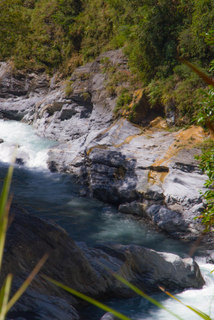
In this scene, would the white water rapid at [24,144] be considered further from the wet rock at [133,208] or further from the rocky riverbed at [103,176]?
the wet rock at [133,208]

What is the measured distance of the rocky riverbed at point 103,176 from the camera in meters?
5.33

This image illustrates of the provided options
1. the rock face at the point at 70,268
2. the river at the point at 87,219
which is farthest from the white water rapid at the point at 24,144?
the rock face at the point at 70,268

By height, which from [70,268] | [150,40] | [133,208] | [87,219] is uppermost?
[150,40]

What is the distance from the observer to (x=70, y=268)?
5457 mm

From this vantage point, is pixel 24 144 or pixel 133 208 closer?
pixel 133 208

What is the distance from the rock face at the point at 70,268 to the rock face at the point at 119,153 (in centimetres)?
256

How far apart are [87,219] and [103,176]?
1943 mm

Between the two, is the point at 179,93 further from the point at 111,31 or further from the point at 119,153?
the point at 111,31

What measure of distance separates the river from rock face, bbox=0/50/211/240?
45 centimetres

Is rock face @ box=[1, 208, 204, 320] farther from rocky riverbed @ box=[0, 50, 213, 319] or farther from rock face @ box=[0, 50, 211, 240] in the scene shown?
rock face @ box=[0, 50, 211, 240]

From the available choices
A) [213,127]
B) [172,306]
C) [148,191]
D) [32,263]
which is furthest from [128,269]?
[213,127]

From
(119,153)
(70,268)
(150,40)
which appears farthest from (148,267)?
(150,40)

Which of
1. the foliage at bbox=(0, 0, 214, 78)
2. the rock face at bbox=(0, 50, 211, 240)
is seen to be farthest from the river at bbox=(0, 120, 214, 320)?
→ the foliage at bbox=(0, 0, 214, 78)

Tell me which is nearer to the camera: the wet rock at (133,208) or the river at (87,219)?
the river at (87,219)
